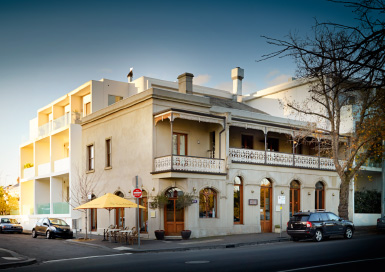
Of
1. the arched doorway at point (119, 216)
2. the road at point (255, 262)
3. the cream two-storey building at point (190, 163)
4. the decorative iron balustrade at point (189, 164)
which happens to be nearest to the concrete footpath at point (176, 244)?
the cream two-storey building at point (190, 163)

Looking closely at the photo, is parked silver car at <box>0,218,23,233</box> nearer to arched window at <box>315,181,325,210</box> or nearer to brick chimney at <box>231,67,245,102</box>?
brick chimney at <box>231,67,245,102</box>

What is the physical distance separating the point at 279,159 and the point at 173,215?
8.98 meters

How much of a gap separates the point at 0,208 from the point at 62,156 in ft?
52.1

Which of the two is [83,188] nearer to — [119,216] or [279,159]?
[119,216]

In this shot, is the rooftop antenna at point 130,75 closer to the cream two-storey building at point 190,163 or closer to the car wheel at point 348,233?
the cream two-storey building at point 190,163

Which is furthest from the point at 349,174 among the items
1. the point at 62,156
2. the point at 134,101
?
the point at 62,156

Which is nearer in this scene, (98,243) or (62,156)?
(98,243)

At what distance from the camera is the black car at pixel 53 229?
96.2 feet

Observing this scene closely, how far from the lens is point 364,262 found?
45.3 ft

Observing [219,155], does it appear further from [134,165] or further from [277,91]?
[277,91]

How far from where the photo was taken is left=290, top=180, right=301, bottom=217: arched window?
1264 inches

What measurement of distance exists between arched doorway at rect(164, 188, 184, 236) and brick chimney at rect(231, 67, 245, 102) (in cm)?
1996

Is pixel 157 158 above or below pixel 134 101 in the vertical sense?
below

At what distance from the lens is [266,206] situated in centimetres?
3067
